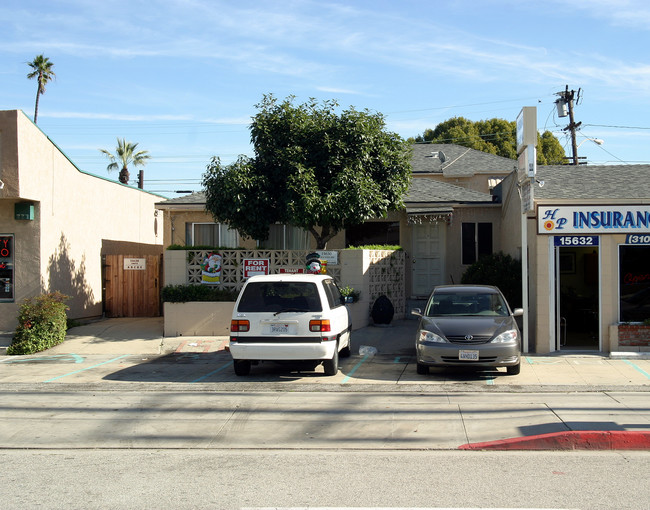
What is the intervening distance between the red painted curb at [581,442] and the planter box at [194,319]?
983 centimetres

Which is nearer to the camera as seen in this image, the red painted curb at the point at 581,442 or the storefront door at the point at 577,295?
the red painted curb at the point at 581,442

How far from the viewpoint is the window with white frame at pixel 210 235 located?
806 inches

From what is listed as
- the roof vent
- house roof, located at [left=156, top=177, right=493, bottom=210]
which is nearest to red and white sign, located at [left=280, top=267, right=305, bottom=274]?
house roof, located at [left=156, top=177, right=493, bottom=210]

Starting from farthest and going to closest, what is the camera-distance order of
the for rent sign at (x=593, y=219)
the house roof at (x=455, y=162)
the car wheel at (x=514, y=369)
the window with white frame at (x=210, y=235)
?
the house roof at (x=455, y=162), the window with white frame at (x=210, y=235), the for rent sign at (x=593, y=219), the car wheel at (x=514, y=369)

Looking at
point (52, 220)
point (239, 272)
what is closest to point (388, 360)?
point (239, 272)

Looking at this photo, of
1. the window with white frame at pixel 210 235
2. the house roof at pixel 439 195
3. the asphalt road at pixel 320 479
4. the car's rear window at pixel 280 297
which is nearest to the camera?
the asphalt road at pixel 320 479

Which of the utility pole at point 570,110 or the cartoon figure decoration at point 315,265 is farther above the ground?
the utility pole at point 570,110

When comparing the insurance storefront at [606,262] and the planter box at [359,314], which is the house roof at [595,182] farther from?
the planter box at [359,314]

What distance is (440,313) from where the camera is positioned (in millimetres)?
11906

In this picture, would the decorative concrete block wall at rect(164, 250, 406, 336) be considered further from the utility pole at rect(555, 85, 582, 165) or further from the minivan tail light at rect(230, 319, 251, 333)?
the utility pole at rect(555, 85, 582, 165)

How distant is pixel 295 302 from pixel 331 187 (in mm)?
5554

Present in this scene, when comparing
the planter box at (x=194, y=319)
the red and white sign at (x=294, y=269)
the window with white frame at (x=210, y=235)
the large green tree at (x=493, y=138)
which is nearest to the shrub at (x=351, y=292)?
the red and white sign at (x=294, y=269)

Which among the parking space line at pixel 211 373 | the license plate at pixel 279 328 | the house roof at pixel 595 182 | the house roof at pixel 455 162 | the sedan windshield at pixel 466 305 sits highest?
the house roof at pixel 455 162

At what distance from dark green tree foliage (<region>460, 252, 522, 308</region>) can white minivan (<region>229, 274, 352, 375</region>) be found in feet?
21.4
